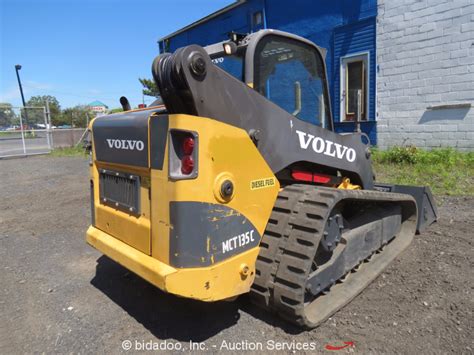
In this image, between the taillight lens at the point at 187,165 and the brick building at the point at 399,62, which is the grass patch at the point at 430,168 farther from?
the taillight lens at the point at 187,165

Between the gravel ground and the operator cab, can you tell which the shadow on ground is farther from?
the operator cab

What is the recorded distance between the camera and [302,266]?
2.56m

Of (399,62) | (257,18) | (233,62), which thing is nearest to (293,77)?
(233,62)

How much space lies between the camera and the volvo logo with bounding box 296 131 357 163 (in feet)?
10.3

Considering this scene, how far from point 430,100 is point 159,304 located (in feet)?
28.0

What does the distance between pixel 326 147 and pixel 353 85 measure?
8048 millimetres

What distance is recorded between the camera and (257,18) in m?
12.7

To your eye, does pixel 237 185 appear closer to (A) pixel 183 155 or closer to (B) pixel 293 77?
(A) pixel 183 155

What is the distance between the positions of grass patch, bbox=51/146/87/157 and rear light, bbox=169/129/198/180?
14921 millimetres

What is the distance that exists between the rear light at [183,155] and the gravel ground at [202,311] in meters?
1.29

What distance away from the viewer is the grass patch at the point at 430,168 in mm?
6965

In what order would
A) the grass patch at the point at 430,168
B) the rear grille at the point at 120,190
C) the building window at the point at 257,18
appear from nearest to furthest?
the rear grille at the point at 120,190 → the grass patch at the point at 430,168 → the building window at the point at 257,18

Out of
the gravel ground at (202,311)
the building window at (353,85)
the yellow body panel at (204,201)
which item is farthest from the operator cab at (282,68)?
the building window at (353,85)

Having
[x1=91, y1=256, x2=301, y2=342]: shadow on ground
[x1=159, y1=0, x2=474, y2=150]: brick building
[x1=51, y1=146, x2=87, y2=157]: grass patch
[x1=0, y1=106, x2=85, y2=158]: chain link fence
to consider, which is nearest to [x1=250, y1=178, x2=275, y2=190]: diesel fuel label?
[x1=91, y1=256, x2=301, y2=342]: shadow on ground
